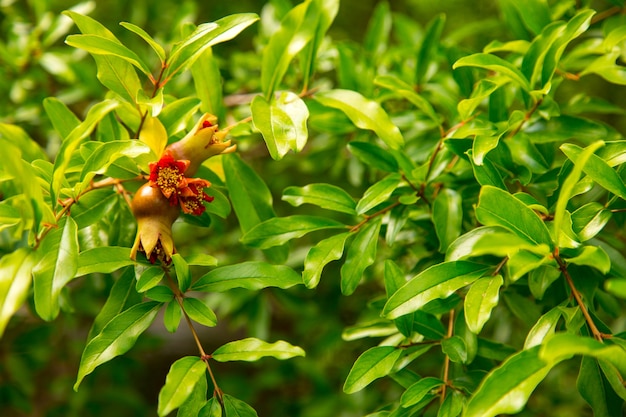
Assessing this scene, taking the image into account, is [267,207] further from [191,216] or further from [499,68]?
[499,68]

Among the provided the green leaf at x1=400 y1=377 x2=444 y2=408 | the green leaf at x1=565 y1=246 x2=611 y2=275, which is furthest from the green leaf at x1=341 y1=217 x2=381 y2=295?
the green leaf at x1=565 y1=246 x2=611 y2=275

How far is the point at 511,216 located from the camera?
0.51 m

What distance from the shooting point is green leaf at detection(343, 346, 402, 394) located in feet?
1.88

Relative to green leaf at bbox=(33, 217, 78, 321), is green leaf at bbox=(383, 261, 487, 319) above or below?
below

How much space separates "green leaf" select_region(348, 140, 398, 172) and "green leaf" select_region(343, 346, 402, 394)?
0.76 ft

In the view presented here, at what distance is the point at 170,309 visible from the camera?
592mm

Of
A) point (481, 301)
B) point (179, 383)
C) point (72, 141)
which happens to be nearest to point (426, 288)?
point (481, 301)

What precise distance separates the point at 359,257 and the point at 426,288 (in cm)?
12

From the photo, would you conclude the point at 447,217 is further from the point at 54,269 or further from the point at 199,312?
the point at 54,269

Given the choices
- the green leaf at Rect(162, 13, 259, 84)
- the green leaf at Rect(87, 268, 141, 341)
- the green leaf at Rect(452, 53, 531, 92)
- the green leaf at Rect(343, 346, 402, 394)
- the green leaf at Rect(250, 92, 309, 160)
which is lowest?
the green leaf at Rect(343, 346, 402, 394)

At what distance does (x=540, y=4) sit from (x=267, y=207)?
446mm

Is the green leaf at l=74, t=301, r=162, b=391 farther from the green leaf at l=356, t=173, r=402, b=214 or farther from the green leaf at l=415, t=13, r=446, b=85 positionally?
the green leaf at l=415, t=13, r=446, b=85

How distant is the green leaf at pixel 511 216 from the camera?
0.50 m

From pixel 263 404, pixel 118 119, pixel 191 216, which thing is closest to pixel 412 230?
pixel 191 216
